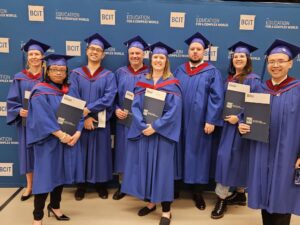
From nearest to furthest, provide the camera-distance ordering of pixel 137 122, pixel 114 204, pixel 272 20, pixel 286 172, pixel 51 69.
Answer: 1. pixel 286 172
2. pixel 51 69
3. pixel 137 122
4. pixel 114 204
5. pixel 272 20

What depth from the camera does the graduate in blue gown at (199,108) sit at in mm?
3594

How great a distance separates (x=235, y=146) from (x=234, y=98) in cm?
52

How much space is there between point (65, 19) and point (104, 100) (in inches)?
48.5

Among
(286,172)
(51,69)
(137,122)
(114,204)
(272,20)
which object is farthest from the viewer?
(272,20)

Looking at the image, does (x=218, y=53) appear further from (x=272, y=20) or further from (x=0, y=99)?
(x=0, y=99)

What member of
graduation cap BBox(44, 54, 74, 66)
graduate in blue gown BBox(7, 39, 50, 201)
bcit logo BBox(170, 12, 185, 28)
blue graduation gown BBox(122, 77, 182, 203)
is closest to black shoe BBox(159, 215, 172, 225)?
blue graduation gown BBox(122, 77, 182, 203)

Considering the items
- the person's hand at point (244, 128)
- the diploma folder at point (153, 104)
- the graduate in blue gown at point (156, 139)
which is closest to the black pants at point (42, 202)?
the graduate in blue gown at point (156, 139)

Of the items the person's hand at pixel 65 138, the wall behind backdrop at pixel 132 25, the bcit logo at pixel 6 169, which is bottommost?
the bcit logo at pixel 6 169

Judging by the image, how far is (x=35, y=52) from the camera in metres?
3.53

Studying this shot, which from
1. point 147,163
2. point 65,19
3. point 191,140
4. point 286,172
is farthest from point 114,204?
point 65,19

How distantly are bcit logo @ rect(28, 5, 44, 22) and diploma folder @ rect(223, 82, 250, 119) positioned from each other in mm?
2468

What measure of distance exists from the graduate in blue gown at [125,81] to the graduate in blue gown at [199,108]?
0.49 meters

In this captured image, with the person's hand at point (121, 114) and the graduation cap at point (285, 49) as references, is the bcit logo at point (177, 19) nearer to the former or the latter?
the person's hand at point (121, 114)

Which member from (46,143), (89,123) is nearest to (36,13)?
(89,123)
